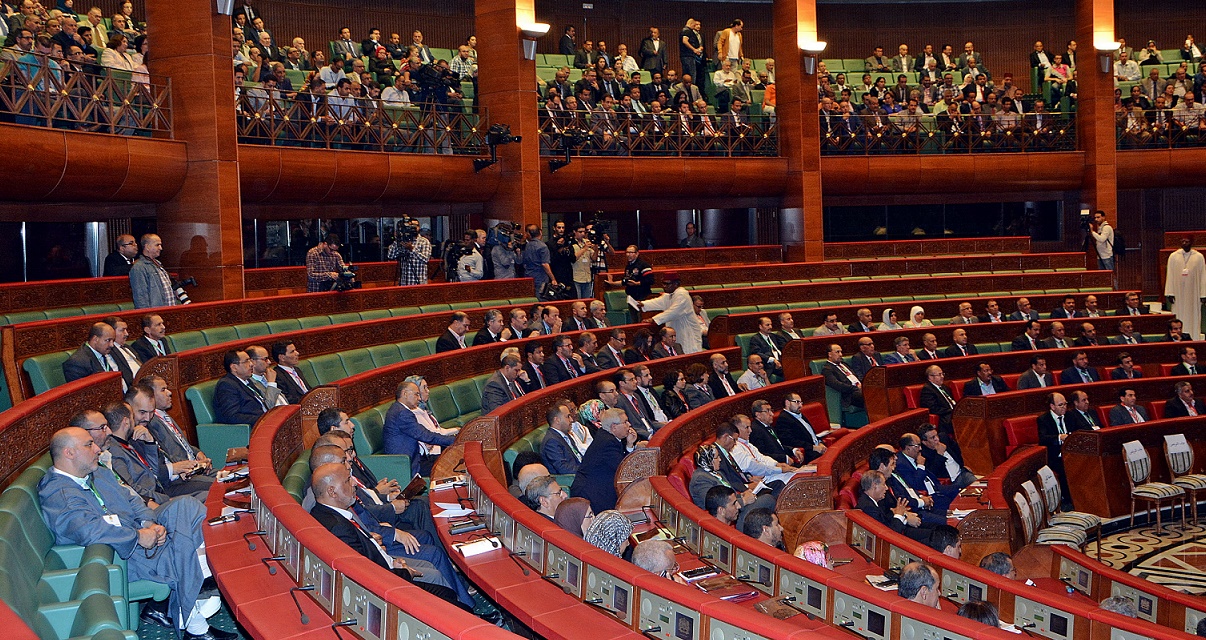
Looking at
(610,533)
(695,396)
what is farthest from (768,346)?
(610,533)

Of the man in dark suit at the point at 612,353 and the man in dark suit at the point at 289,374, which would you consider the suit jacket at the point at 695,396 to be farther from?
the man in dark suit at the point at 289,374

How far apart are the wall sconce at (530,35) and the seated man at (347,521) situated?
8205mm

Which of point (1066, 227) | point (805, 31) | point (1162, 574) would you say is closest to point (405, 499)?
point (1162, 574)

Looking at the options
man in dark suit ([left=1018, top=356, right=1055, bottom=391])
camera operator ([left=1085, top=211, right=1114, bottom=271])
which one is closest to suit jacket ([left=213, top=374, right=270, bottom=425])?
man in dark suit ([left=1018, top=356, right=1055, bottom=391])

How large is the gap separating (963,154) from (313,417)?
36.3ft

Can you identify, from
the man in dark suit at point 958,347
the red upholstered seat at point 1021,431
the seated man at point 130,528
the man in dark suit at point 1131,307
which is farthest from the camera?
the man in dark suit at point 1131,307

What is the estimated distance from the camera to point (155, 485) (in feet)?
13.9

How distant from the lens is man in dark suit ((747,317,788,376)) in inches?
361

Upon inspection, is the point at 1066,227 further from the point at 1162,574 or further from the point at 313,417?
the point at 313,417

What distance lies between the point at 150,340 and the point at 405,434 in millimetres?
1523

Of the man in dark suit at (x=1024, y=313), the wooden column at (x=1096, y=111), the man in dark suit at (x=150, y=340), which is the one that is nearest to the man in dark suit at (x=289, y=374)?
the man in dark suit at (x=150, y=340)

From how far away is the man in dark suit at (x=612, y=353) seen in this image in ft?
25.8

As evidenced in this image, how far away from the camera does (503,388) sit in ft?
21.5

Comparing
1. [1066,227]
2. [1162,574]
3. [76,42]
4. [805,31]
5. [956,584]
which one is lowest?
[1162,574]
